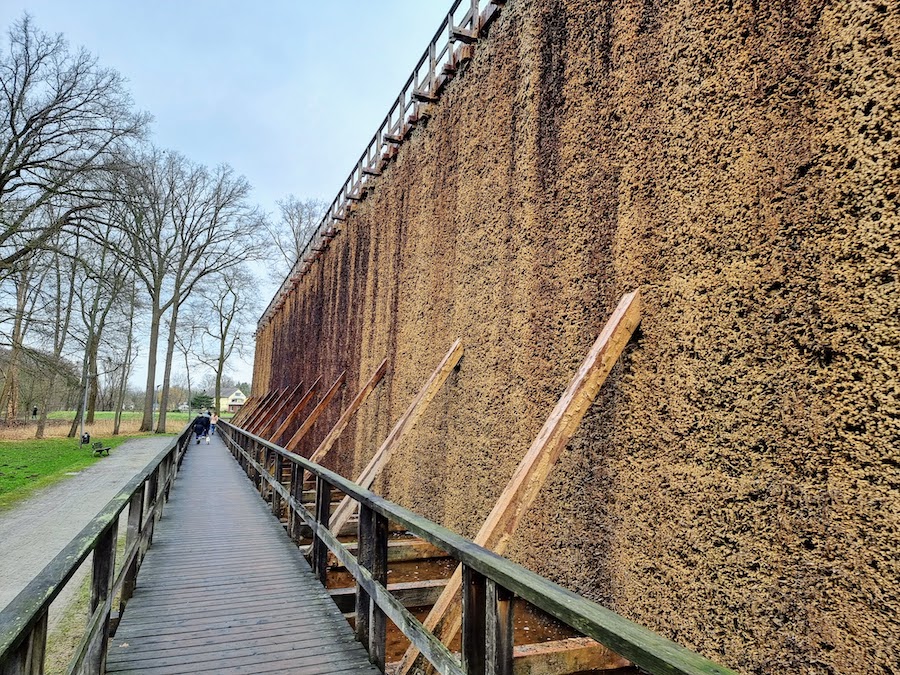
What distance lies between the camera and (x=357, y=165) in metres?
12.5

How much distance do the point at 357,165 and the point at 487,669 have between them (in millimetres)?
11882

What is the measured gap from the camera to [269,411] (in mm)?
18578

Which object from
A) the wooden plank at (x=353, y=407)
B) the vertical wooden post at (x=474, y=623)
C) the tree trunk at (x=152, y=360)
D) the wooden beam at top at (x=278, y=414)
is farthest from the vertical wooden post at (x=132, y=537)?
the tree trunk at (x=152, y=360)

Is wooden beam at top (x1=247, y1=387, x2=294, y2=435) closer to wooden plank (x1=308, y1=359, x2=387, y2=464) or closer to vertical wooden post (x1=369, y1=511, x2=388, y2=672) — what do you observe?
wooden plank (x1=308, y1=359, x2=387, y2=464)

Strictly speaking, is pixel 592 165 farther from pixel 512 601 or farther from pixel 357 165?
pixel 357 165

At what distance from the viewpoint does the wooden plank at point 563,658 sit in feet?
9.57

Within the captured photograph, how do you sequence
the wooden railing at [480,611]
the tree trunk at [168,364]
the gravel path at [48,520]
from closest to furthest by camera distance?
the wooden railing at [480,611]
the gravel path at [48,520]
the tree trunk at [168,364]

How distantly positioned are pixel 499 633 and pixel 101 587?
2193 millimetres

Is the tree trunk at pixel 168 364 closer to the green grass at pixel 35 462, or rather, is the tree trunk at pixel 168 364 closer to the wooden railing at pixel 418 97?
the green grass at pixel 35 462

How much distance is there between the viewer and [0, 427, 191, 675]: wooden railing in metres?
1.55

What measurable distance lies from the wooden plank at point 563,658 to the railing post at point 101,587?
6.69 feet

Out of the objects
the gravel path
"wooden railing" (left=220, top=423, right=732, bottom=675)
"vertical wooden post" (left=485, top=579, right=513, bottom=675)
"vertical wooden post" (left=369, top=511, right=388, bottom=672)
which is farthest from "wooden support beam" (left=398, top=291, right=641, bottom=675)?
the gravel path

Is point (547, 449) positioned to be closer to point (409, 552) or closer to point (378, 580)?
point (378, 580)

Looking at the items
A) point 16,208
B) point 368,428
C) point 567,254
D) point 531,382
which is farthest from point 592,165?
point 16,208
